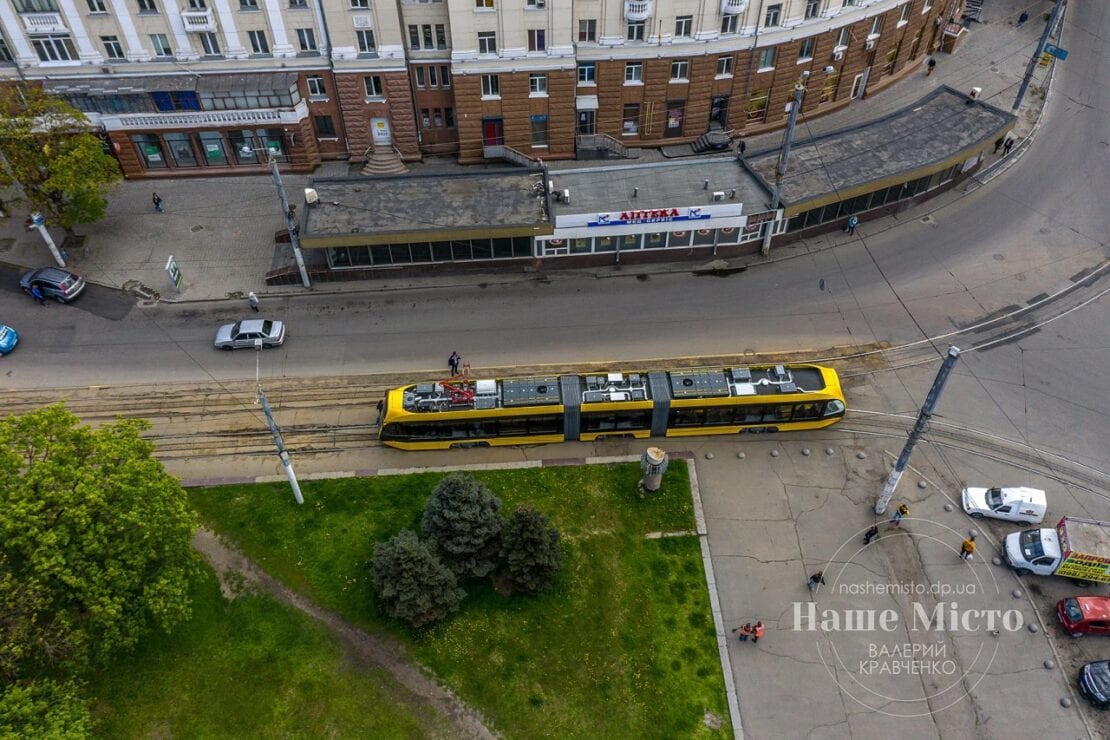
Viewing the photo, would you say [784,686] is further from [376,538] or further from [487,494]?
[376,538]

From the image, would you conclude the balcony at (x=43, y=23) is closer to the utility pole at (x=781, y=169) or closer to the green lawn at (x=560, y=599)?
the green lawn at (x=560, y=599)

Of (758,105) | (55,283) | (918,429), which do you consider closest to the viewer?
(918,429)

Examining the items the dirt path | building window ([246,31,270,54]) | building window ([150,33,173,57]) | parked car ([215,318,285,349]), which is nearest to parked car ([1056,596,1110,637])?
the dirt path

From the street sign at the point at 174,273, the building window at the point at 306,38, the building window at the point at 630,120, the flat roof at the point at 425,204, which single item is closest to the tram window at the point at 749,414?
the flat roof at the point at 425,204

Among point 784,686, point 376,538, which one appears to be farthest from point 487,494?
point 784,686

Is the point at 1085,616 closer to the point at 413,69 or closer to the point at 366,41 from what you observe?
the point at 413,69

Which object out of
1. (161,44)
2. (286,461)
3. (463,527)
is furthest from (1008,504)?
(161,44)
